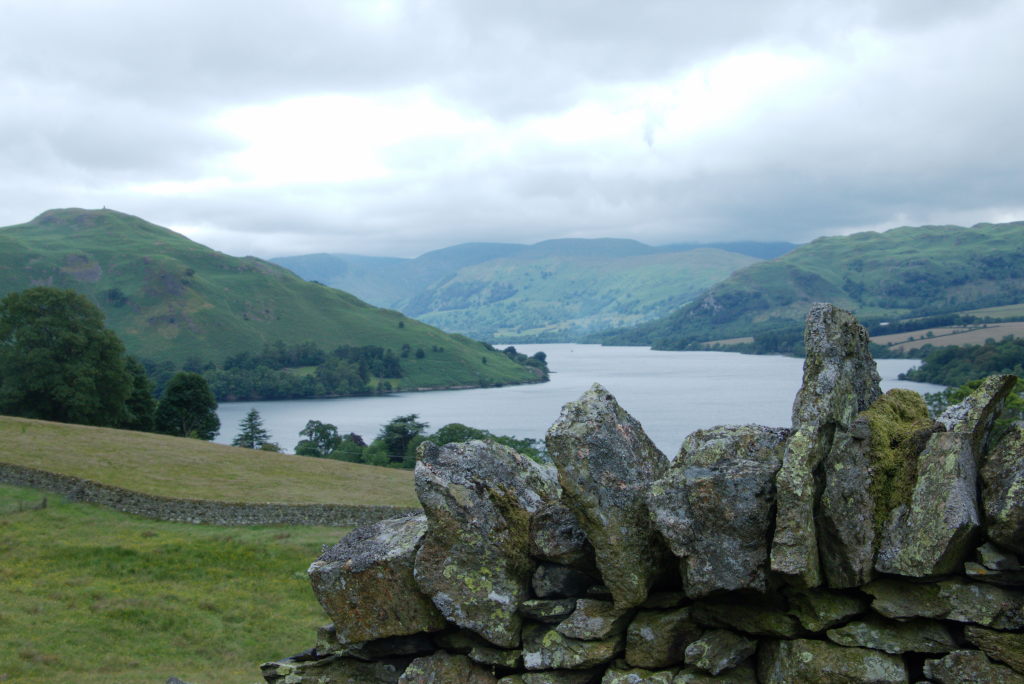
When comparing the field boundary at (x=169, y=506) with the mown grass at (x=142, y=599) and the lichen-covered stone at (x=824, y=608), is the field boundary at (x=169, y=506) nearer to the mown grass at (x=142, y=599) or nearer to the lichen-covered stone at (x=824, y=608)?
the mown grass at (x=142, y=599)

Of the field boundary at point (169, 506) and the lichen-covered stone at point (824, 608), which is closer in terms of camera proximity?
the lichen-covered stone at point (824, 608)

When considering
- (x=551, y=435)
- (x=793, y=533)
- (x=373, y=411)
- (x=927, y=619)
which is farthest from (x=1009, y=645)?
(x=373, y=411)

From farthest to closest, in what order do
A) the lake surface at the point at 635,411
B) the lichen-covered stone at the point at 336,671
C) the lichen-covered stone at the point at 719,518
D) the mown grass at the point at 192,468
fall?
the lake surface at the point at 635,411
the mown grass at the point at 192,468
the lichen-covered stone at the point at 336,671
the lichen-covered stone at the point at 719,518

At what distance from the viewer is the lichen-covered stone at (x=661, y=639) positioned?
384 inches

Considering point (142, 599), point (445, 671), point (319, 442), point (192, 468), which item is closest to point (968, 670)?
point (445, 671)

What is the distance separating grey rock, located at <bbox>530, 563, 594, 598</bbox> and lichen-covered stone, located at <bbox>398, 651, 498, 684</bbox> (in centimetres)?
135

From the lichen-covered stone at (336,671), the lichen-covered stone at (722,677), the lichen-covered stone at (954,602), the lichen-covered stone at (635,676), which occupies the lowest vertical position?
the lichen-covered stone at (336,671)

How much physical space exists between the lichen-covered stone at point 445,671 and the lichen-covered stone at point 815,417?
4427 mm

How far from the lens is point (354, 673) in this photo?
11555mm

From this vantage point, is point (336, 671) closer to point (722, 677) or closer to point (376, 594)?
point (376, 594)

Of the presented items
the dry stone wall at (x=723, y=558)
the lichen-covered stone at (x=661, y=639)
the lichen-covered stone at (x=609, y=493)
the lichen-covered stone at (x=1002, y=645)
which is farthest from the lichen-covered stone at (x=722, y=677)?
the lichen-covered stone at (x=1002, y=645)

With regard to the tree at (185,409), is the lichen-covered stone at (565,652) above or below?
above

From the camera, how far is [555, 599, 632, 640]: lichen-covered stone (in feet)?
32.6

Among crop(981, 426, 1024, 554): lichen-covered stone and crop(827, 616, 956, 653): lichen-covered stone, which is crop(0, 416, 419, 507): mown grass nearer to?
crop(827, 616, 956, 653): lichen-covered stone
